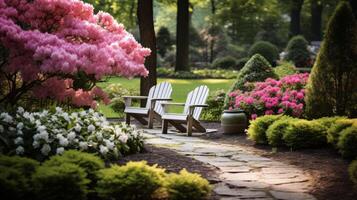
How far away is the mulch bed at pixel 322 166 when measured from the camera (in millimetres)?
5075

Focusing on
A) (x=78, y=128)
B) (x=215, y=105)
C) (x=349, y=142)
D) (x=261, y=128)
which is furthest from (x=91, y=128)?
(x=215, y=105)

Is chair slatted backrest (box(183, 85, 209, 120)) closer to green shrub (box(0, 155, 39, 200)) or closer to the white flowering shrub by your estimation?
the white flowering shrub

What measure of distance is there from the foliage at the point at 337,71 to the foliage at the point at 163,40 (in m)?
23.1

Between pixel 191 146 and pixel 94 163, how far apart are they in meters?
3.46

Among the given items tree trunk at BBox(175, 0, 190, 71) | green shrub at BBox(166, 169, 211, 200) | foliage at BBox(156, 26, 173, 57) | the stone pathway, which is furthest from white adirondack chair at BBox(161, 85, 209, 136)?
foliage at BBox(156, 26, 173, 57)

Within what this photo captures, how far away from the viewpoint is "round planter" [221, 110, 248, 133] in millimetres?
9438

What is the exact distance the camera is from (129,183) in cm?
420

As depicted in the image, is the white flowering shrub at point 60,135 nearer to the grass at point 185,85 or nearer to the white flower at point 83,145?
the white flower at point 83,145

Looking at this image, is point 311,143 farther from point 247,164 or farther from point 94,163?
point 94,163

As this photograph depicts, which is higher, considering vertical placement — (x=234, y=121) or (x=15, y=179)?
(x=234, y=121)

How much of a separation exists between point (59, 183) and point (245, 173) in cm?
237

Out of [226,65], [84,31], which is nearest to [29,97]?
[84,31]

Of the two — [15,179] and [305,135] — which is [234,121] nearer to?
[305,135]

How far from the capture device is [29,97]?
7.72 metres
